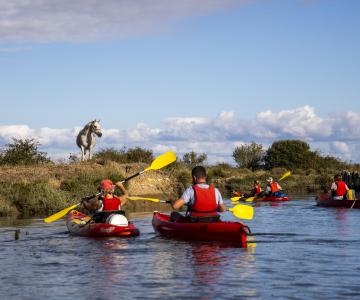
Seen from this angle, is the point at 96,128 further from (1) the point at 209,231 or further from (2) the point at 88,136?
(1) the point at 209,231

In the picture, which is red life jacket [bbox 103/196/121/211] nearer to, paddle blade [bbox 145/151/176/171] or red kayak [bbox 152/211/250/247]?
red kayak [bbox 152/211/250/247]

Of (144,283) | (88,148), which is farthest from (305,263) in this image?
(88,148)

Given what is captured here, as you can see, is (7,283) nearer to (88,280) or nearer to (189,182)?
(88,280)

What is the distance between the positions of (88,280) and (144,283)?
89 cm

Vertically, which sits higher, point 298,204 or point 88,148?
point 88,148

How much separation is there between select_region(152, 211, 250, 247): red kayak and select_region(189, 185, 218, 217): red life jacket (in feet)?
0.88

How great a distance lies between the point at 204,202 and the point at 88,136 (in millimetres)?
19952

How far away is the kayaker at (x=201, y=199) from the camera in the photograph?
14.9 meters

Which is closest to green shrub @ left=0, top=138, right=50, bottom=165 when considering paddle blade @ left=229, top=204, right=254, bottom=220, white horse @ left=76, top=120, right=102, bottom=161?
white horse @ left=76, top=120, right=102, bottom=161

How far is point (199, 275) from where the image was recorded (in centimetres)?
1100

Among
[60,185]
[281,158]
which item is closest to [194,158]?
[281,158]

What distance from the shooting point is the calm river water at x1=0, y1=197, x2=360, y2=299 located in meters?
9.82

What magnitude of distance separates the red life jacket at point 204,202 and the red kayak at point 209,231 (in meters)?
0.27

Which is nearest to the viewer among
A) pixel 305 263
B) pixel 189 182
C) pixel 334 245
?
pixel 305 263
